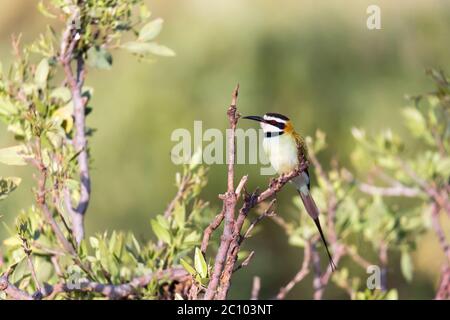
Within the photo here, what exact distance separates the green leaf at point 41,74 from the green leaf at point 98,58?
0.18 metres

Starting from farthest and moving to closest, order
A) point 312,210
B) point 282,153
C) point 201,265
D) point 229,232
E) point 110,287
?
point 282,153
point 312,210
point 110,287
point 201,265
point 229,232

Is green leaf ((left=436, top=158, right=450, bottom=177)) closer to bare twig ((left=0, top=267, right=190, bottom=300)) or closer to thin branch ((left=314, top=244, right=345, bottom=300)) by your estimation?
thin branch ((left=314, top=244, right=345, bottom=300))

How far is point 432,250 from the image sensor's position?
458 centimetres

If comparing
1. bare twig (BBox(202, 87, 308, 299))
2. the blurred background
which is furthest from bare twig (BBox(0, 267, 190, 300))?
the blurred background

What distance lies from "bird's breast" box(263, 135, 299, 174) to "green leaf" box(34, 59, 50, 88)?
3.99 feet

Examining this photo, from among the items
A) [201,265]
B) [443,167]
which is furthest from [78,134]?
[443,167]

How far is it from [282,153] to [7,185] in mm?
1435

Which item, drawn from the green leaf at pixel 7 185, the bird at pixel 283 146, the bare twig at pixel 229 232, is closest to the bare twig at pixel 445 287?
the bird at pixel 283 146

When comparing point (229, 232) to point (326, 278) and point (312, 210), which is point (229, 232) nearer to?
point (326, 278)

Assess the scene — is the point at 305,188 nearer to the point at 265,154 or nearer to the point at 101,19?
the point at 265,154

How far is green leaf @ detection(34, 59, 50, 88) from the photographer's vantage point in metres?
2.62

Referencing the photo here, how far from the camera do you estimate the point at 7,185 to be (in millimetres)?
2414

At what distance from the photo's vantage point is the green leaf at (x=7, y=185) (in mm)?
2406

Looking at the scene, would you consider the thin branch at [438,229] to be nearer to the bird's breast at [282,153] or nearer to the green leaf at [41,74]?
the bird's breast at [282,153]
